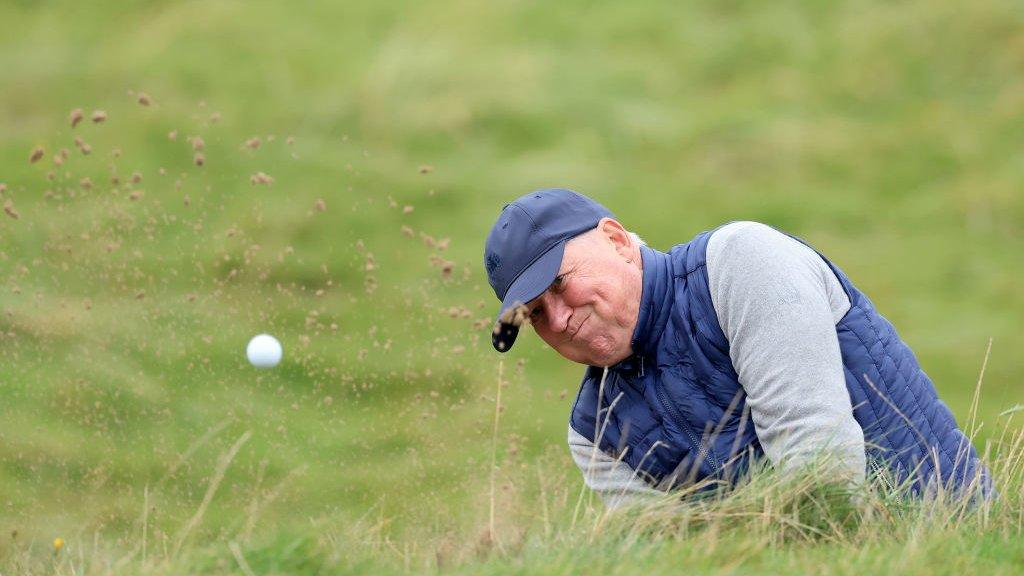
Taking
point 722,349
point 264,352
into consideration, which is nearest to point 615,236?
point 722,349

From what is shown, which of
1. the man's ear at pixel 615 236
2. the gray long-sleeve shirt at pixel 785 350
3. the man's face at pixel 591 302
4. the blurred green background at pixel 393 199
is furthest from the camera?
the blurred green background at pixel 393 199

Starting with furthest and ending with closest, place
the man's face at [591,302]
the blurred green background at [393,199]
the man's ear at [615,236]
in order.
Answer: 1. the blurred green background at [393,199]
2. the man's ear at [615,236]
3. the man's face at [591,302]

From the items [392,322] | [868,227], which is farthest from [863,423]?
[868,227]

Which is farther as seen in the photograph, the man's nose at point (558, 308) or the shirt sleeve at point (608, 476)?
the shirt sleeve at point (608, 476)

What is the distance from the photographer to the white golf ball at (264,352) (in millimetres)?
8859

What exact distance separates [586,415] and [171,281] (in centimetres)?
663

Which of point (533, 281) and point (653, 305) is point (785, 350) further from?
point (533, 281)

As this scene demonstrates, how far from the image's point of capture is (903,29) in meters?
13.2

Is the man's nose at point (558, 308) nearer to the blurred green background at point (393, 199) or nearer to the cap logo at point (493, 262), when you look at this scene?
the cap logo at point (493, 262)

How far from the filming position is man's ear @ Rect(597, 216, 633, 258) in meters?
4.03

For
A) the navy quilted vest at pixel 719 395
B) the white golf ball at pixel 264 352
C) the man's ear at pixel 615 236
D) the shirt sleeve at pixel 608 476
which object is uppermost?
the man's ear at pixel 615 236

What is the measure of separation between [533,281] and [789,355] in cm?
81

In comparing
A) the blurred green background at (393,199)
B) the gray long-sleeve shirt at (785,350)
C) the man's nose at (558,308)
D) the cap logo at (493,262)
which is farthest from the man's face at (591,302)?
the blurred green background at (393,199)

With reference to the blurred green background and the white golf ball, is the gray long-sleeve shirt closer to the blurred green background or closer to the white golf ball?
the blurred green background
